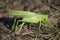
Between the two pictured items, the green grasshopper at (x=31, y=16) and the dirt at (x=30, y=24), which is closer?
the dirt at (x=30, y=24)

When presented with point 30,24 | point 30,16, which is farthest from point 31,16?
point 30,24

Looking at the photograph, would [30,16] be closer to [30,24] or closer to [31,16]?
[31,16]

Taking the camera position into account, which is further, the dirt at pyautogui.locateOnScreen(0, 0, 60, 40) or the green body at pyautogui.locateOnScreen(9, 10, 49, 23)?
the green body at pyautogui.locateOnScreen(9, 10, 49, 23)

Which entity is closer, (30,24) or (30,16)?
(30,24)

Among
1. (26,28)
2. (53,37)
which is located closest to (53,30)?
(53,37)

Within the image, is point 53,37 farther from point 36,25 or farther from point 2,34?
point 2,34
